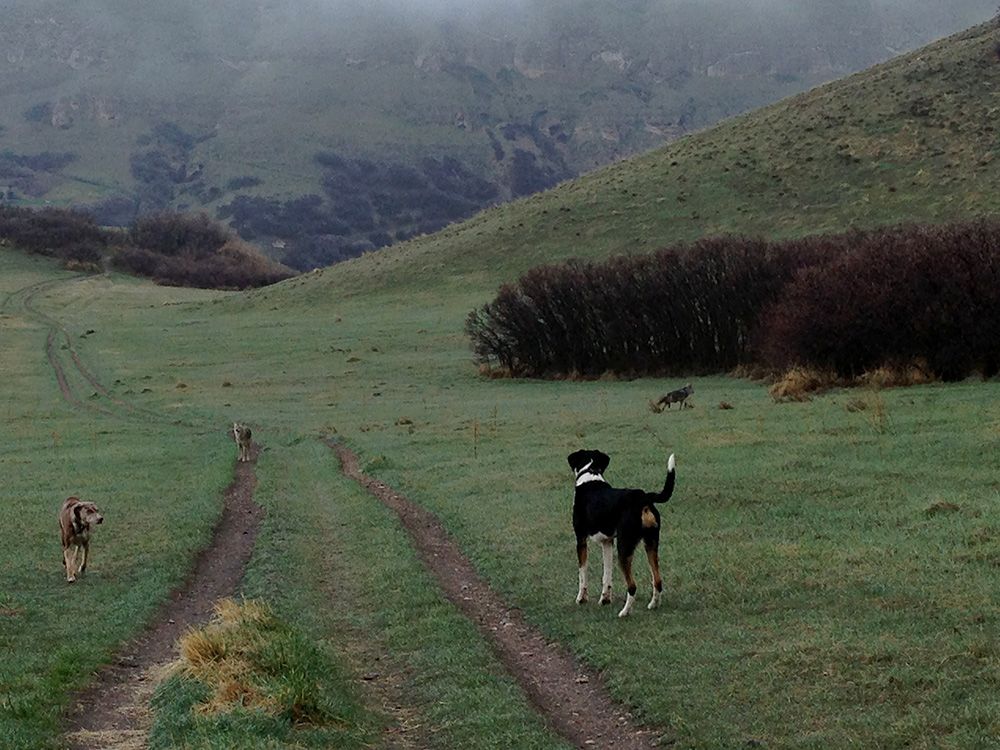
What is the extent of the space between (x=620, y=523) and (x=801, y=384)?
79.9ft

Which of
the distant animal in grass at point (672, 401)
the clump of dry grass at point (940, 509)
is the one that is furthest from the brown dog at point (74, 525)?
the distant animal in grass at point (672, 401)

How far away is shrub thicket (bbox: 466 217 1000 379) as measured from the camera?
34844mm

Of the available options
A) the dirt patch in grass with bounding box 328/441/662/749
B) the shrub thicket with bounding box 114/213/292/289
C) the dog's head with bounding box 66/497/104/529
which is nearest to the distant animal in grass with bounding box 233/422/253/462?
the dirt patch in grass with bounding box 328/441/662/749

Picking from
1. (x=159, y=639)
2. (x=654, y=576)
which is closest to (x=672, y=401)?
(x=654, y=576)

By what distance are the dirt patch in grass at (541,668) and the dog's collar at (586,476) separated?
1.86 meters

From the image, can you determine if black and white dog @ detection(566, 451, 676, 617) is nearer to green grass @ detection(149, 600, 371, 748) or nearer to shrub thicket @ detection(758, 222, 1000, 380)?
green grass @ detection(149, 600, 371, 748)

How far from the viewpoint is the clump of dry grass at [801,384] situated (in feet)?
112

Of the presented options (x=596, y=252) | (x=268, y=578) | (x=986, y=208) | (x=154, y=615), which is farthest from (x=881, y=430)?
(x=596, y=252)

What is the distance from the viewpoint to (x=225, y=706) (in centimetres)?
966

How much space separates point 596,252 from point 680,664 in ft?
242

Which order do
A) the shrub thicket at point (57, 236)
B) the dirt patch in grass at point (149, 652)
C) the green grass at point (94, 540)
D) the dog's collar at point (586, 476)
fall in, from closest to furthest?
the dirt patch in grass at point (149, 652), the green grass at point (94, 540), the dog's collar at point (586, 476), the shrub thicket at point (57, 236)

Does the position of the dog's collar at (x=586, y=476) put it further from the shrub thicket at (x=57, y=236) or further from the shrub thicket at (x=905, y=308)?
the shrub thicket at (x=57, y=236)

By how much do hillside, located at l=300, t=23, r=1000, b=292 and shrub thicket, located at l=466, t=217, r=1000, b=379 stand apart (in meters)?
25.8

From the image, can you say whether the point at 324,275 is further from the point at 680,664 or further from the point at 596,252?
the point at 680,664
